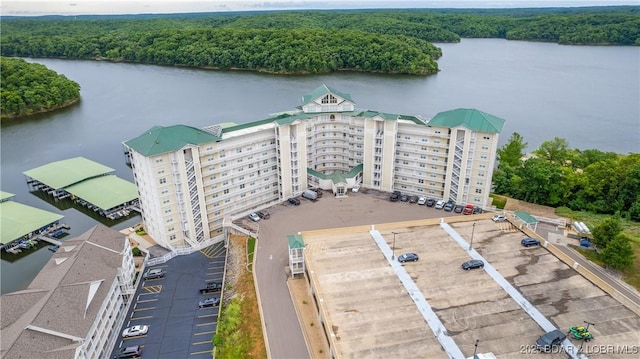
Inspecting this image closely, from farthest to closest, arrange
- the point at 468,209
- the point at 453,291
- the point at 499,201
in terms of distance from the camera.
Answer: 1. the point at 499,201
2. the point at 468,209
3. the point at 453,291

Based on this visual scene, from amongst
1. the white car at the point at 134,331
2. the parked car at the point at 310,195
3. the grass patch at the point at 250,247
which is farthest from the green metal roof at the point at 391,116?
the white car at the point at 134,331

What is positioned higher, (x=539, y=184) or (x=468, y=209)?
(x=539, y=184)

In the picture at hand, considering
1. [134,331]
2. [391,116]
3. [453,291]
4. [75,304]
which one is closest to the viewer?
[75,304]

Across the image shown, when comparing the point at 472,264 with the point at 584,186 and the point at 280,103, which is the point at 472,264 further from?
the point at 280,103

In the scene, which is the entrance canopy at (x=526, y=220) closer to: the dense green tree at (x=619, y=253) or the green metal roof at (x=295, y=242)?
the dense green tree at (x=619, y=253)

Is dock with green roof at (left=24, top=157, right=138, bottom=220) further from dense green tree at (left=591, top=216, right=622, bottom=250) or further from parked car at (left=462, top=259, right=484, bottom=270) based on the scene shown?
dense green tree at (left=591, top=216, right=622, bottom=250)

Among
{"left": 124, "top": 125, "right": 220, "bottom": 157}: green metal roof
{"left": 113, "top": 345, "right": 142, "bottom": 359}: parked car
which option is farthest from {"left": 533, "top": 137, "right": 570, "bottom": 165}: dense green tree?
{"left": 113, "top": 345, "right": 142, "bottom": 359}: parked car

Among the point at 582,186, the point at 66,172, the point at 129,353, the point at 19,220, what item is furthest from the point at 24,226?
the point at 582,186
